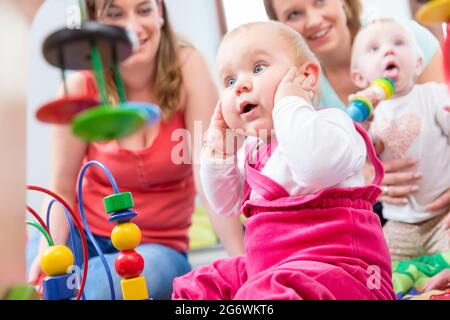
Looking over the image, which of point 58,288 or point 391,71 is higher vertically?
point 391,71

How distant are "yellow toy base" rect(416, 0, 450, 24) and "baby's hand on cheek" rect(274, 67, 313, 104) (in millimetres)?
150

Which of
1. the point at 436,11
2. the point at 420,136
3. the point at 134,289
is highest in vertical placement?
the point at 436,11

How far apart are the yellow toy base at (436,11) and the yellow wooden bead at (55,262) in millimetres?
376

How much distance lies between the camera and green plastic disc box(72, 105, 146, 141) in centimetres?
36

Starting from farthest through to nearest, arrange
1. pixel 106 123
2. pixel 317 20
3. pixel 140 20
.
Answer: pixel 317 20
pixel 140 20
pixel 106 123

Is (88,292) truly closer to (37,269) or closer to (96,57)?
(37,269)

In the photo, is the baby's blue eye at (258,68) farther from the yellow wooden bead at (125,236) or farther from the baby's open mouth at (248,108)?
the yellow wooden bead at (125,236)

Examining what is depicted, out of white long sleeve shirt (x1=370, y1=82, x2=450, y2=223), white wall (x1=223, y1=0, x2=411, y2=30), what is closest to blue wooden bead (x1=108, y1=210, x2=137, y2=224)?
white wall (x1=223, y1=0, x2=411, y2=30)

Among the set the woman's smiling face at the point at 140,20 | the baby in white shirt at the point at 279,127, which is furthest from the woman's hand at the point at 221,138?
the woman's smiling face at the point at 140,20

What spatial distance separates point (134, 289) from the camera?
0.56 meters

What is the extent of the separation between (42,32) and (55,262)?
0.21 m

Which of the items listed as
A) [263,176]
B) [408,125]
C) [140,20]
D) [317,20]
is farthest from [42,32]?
[408,125]

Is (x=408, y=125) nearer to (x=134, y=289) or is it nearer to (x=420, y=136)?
(x=420, y=136)
